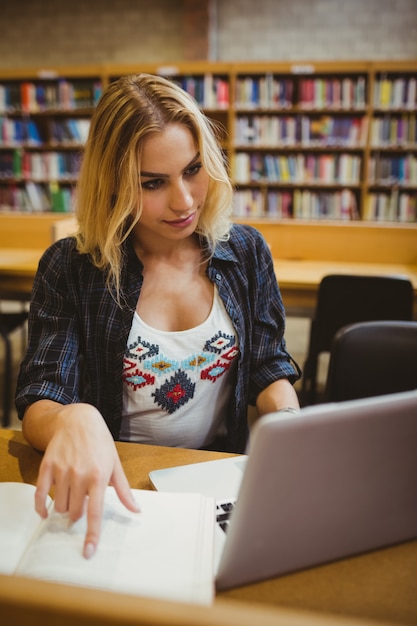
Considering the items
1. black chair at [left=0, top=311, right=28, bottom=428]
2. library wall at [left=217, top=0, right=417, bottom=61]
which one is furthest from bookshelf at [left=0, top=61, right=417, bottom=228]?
black chair at [left=0, top=311, right=28, bottom=428]

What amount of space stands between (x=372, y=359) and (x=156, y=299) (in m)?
0.58

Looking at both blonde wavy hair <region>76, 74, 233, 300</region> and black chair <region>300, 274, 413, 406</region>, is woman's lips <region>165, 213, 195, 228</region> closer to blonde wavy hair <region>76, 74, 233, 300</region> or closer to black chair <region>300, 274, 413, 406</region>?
blonde wavy hair <region>76, 74, 233, 300</region>

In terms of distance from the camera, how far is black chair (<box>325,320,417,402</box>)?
1.30 m

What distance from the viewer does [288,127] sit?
16.6 feet

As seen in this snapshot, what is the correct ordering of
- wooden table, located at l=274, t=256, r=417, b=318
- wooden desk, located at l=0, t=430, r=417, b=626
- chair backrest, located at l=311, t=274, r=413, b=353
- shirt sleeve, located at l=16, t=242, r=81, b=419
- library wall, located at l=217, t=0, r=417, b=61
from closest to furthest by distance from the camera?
wooden desk, located at l=0, t=430, r=417, b=626 < shirt sleeve, located at l=16, t=242, r=81, b=419 < chair backrest, located at l=311, t=274, r=413, b=353 < wooden table, located at l=274, t=256, r=417, b=318 < library wall, located at l=217, t=0, r=417, b=61

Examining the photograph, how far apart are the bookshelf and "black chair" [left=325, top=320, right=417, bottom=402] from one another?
413 cm

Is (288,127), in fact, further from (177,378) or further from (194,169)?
(177,378)

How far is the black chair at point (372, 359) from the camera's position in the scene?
4.25 ft

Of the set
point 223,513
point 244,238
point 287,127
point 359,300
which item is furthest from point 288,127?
point 223,513

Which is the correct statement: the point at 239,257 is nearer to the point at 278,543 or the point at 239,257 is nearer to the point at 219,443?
the point at 219,443

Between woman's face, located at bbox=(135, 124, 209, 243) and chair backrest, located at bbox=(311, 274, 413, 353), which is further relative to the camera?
chair backrest, located at bbox=(311, 274, 413, 353)

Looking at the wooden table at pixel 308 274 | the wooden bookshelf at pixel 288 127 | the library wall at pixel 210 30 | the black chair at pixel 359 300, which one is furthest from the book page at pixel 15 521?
the library wall at pixel 210 30

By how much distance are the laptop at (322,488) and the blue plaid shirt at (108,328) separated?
544 millimetres

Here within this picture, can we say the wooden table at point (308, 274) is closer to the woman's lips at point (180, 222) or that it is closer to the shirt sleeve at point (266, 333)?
the shirt sleeve at point (266, 333)
